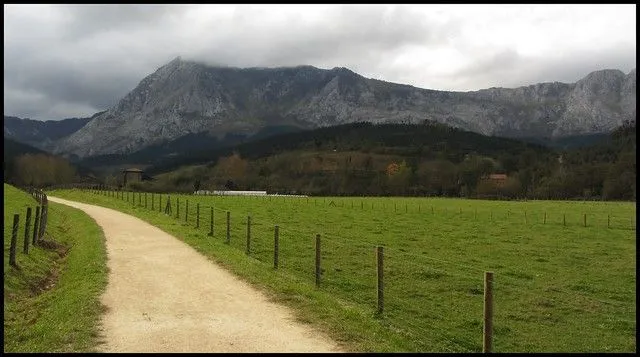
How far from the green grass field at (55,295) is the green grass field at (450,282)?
4639 mm

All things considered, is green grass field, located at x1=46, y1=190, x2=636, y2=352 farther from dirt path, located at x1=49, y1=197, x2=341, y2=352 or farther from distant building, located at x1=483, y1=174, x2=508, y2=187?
distant building, located at x1=483, y1=174, x2=508, y2=187

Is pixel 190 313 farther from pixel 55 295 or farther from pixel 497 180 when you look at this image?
pixel 497 180

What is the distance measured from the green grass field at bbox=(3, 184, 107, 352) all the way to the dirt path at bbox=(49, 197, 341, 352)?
0.47 meters

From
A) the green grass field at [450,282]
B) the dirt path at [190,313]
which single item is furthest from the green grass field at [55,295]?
the green grass field at [450,282]

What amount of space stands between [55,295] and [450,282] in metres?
15.1

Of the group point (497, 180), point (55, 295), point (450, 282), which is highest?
point (497, 180)

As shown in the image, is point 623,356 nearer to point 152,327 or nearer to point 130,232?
point 152,327

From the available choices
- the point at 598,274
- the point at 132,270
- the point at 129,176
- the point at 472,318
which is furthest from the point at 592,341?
the point at 129,176

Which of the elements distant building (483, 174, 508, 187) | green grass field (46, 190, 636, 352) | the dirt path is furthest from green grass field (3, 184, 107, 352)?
distant building (483, 174, 508, 187)

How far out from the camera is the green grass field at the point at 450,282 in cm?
1414

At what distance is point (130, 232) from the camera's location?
31.1 meters

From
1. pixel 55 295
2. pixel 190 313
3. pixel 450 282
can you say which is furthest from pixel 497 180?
pixel 190 313

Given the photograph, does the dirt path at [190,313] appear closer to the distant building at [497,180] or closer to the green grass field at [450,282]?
the green grass field at [450,282]

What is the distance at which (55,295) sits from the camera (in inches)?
620
